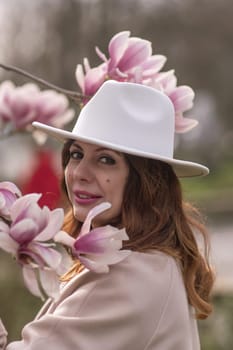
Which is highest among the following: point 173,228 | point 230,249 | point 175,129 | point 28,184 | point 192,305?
point 175,129

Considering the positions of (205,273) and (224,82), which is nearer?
(205,273)

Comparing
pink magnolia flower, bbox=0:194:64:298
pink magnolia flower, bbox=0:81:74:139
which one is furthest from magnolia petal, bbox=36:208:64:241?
pink magnolia flower, bbox=0:81:74:139

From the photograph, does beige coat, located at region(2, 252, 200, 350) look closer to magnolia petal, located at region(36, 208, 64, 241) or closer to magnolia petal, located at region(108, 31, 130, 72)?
magnolia petal, located at region(36, 208, 64, 241)

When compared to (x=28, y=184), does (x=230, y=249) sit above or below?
below

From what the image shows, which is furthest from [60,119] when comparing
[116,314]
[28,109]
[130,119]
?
[116,314]

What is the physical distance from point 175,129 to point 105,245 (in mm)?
689

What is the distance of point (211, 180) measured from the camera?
1672 centimetres

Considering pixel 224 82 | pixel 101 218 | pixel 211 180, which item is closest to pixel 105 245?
pixel 101 218

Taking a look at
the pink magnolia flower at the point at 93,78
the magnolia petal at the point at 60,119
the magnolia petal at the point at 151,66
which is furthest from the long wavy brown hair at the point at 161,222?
the magnolia petal at the point at 60,119

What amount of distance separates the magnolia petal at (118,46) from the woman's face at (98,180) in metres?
0.28

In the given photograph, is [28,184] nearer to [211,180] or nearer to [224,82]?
[211,180]

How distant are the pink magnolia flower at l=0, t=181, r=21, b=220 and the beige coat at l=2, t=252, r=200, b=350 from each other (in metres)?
0.40

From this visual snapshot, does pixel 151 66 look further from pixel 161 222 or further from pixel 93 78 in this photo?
pixel 161 222

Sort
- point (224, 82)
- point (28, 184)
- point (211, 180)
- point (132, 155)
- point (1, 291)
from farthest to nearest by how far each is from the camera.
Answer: point (224, 82) → point (211, 180) → point (28, 184) → point (1, 291) → point (132, 155)
